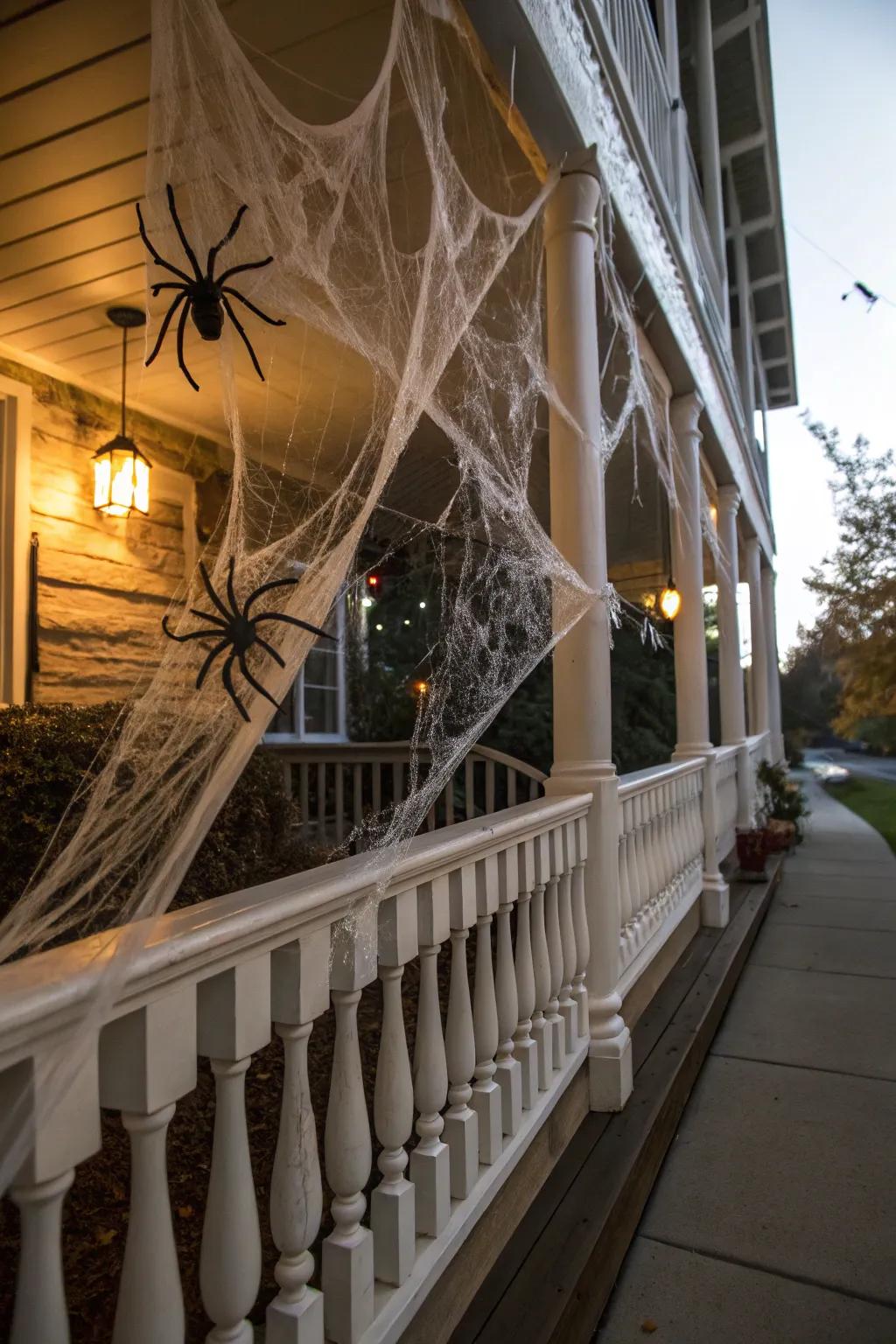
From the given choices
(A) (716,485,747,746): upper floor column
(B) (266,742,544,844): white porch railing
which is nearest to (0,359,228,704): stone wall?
(B) (266,742,544,844): white porch railing

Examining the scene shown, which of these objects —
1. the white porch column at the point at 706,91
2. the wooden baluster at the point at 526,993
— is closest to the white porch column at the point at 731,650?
the white porch column at the point at 706,91

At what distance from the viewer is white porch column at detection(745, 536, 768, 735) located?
9.65 metres

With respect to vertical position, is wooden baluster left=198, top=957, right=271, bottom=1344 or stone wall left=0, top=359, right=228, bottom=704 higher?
stone wall left=0, top=359, right=228, bottom=704

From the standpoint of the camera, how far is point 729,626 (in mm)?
6746

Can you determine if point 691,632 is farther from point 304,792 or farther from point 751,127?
point 751,127

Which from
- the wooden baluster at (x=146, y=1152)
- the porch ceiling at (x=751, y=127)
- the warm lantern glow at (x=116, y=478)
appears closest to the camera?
the wooden baluster at (x=146, y=1152)

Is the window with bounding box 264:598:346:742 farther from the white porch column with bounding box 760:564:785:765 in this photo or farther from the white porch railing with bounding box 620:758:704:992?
the white porch column with bounding box 760:564:785:765

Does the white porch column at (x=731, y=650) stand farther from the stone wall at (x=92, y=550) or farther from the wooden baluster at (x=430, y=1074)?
the wooden baluster at (x=430, y=1074)

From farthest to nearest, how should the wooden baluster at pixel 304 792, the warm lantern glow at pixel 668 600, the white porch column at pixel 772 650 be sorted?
the white porch column at pixel 772 650
the warm lantern glow at pixel 668 600
the wooden baluster at pixel 304 792

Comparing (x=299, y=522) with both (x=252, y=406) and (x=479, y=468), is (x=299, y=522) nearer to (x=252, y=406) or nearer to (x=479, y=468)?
(x=479, y=468)

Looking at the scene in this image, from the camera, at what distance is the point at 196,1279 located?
5.26 ft

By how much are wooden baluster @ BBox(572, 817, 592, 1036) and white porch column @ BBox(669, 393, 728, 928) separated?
100 inches

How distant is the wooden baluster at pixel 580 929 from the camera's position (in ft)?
8.45

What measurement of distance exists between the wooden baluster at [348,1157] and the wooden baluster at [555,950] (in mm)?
1021
